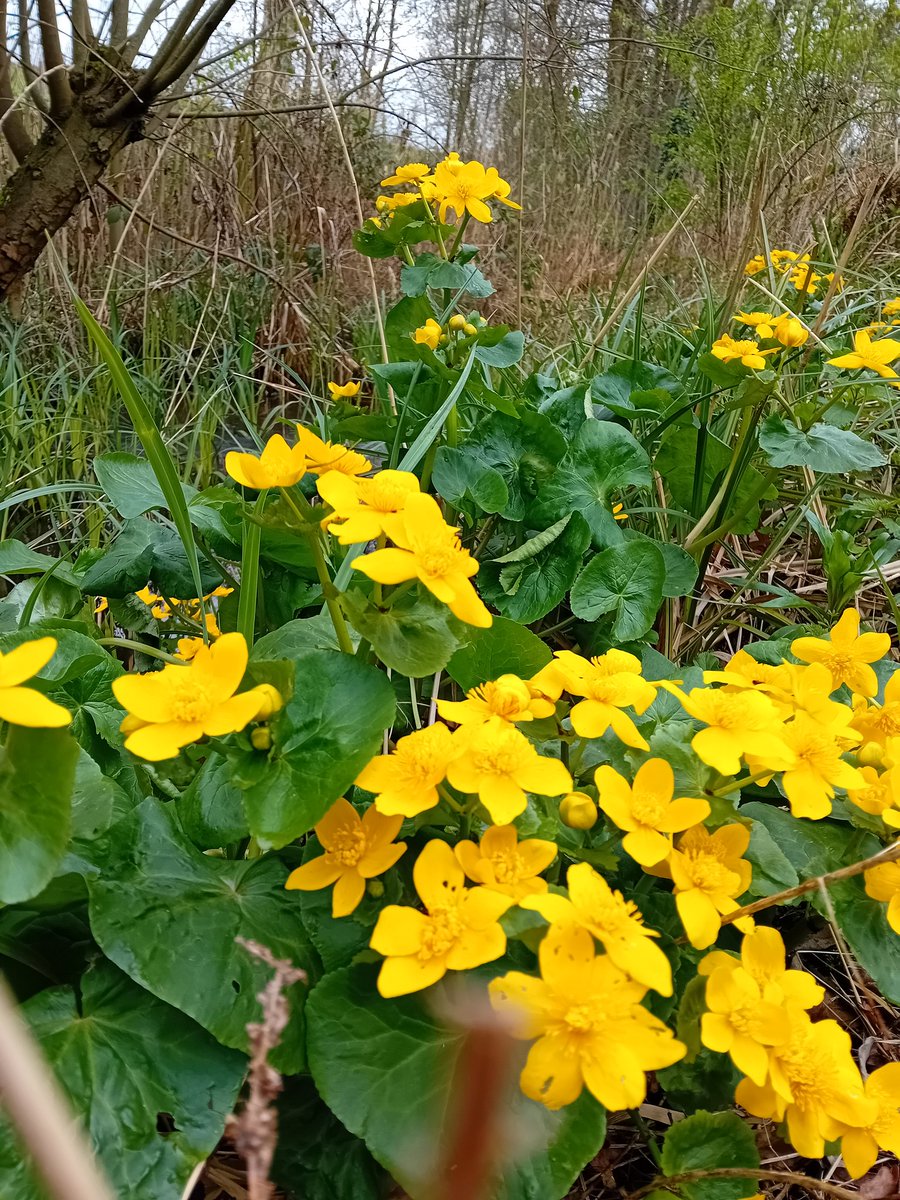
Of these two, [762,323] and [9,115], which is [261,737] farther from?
[9,115]

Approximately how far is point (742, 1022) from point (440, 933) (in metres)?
0.22

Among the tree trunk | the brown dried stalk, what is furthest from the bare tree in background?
the brown dried stalk

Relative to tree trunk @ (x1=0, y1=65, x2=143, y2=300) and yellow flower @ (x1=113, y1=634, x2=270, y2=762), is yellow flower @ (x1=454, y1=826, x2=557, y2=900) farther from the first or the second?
tree trunk @ (x1=0, y1=65, x2=143, y2=300)

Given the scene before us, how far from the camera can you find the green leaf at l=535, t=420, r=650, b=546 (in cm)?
118

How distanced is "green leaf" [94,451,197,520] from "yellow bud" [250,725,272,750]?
1.61ft

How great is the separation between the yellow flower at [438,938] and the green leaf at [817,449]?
2.79ft

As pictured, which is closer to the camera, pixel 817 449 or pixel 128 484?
pixel 128 484

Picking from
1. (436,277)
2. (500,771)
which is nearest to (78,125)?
(436,277)

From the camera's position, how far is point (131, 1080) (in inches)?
20.9

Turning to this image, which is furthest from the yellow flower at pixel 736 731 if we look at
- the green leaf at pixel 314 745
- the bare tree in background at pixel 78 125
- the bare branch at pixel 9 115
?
the bare branch at pixel 9 115

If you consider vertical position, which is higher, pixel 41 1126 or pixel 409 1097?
pixel 41 1126

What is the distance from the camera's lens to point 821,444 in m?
1.17

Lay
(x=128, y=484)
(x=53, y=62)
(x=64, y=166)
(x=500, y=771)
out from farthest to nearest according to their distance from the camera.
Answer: (x=53, y=62) → (x=64, y=166) → (x=128, y=484) → (x=500, y=771)

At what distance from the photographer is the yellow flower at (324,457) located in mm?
710
